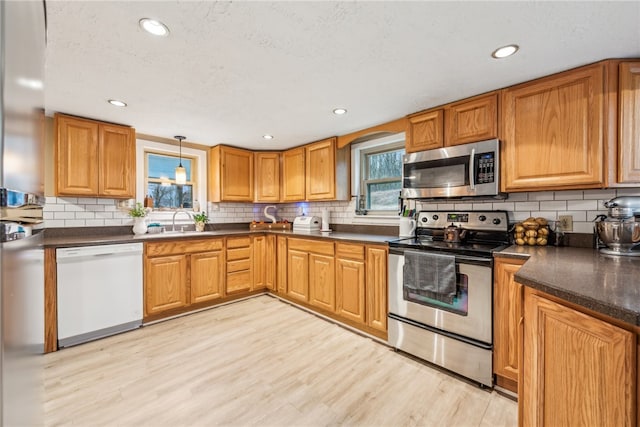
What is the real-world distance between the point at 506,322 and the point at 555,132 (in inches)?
52.3

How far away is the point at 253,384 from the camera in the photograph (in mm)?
1885

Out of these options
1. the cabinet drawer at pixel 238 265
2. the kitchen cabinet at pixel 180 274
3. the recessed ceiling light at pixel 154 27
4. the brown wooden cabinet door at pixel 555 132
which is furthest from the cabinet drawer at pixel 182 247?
the brown wooden cabinet door at pixel 555 132

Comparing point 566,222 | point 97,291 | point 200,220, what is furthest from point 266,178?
point 566,222

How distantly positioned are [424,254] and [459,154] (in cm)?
90

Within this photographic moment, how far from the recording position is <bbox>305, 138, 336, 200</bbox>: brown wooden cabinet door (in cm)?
347

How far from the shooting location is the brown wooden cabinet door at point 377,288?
2.47 meters

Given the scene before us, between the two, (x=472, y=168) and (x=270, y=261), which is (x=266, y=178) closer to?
(x=270, y=261)

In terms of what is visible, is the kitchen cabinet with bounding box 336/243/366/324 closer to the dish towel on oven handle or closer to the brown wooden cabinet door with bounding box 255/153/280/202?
the dish towel on oven handle

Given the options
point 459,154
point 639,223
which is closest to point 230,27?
point 459,154

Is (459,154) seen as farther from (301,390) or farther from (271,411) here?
(271,411)

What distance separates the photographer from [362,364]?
2148 millimetres

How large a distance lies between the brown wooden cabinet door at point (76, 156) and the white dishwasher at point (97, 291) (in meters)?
0.74

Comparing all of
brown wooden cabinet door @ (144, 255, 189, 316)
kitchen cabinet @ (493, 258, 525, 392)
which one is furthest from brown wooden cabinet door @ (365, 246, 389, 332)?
brown wooden cabinet door @ (144, 255, 189, 316)

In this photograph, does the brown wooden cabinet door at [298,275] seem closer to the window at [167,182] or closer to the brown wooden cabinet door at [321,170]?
the brown wooden cabinet door at [321,170]
